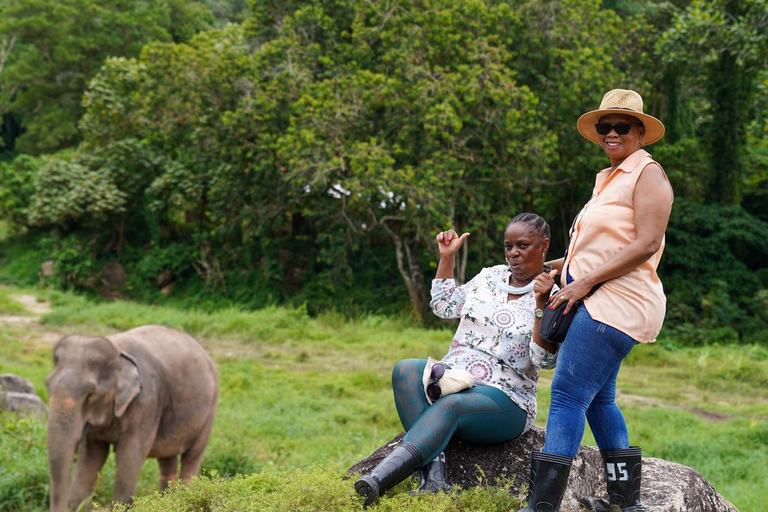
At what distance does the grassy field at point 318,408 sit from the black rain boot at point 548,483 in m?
0.23

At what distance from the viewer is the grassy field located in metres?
3.36

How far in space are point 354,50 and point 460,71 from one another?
2.47m

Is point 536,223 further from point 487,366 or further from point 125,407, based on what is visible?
point 125,407

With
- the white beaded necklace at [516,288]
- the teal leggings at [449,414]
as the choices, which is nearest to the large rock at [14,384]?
the teal leggings at [449,414]

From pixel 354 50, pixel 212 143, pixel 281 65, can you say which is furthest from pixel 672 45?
pixel 212 143

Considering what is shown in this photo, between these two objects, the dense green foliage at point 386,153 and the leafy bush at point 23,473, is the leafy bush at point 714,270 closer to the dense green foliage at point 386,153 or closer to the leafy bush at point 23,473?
the dense green foliage at point 386,153

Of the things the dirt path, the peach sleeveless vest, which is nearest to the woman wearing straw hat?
the peach sleeveless vest

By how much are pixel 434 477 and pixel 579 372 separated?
0.81 metres

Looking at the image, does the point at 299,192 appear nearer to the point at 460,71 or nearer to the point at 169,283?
the point at 460,71

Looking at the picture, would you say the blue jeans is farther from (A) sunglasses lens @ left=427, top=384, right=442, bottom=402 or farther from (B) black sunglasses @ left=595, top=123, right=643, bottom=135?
(B) black sunglasses @ left=595, top=123, right=643, bottom=135

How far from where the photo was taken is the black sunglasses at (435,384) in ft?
11.3

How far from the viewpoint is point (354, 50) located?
15.9 m

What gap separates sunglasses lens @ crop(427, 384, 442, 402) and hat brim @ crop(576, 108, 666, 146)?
127 centimetres

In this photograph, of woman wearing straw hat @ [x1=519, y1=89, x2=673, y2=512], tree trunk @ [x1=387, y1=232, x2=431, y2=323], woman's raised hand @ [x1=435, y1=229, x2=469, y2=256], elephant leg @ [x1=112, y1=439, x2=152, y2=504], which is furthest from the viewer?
tree trunk @ [x1=387, y1=232, x2=431, y2=323]
